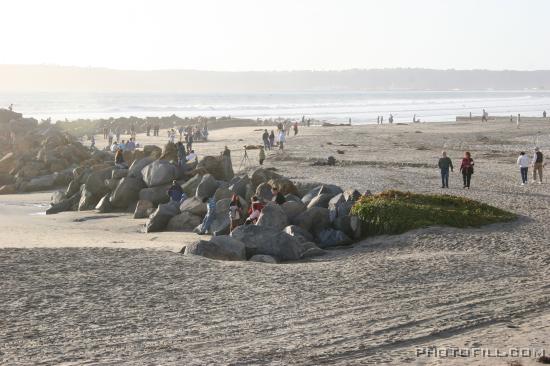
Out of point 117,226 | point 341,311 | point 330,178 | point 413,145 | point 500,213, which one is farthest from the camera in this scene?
point 413,145

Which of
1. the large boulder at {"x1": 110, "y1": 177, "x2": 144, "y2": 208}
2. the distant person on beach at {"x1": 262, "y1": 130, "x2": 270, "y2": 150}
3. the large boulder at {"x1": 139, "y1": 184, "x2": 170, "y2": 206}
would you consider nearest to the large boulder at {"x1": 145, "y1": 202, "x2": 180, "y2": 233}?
the large boulder at {"x1": 139, "y1": 184, "x2": 170, "y2": 206}

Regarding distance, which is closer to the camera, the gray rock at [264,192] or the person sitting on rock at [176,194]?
the gray rock at [264,192]

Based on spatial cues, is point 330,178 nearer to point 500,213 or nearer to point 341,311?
point 500,213

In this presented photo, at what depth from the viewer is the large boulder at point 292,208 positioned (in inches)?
912

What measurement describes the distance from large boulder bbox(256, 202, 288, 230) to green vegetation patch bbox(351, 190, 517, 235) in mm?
1956

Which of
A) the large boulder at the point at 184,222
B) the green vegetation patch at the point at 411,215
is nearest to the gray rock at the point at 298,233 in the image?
the green vegetation patch at the point at 411,215

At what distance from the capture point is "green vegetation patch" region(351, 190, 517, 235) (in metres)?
21.5

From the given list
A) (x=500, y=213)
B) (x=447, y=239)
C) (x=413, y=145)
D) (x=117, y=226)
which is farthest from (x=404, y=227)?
(x=413, y=145)

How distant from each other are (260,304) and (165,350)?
9.84 feet

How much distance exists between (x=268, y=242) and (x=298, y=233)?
178 centimetres

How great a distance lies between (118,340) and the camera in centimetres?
1253

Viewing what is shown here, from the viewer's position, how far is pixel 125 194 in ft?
98.2

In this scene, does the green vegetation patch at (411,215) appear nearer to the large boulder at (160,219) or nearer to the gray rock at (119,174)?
the large boulder at (160,219)

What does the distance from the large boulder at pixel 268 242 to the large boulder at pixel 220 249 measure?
375 mm
